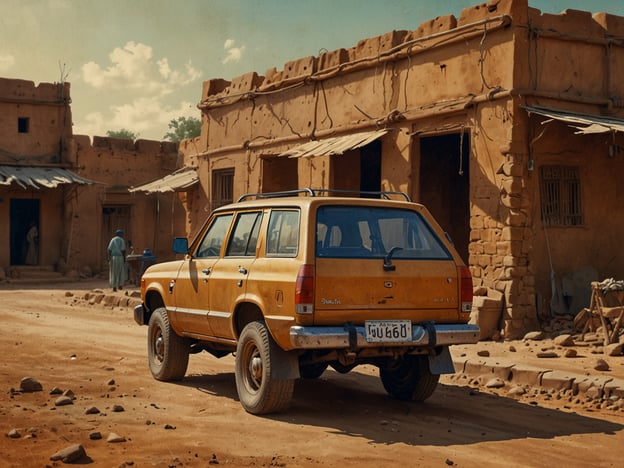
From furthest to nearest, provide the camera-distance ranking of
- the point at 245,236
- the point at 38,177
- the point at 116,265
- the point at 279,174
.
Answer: the point at 38,177 → the point at 116,265 → the point at 279,174 → the point at 245,236

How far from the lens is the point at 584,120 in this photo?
12.2 metres

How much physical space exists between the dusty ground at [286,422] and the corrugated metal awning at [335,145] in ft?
18.8

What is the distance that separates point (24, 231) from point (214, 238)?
22.4 m

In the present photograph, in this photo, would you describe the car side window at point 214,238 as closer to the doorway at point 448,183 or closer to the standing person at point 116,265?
the doorway at point 448,183

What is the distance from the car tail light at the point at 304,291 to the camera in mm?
6441

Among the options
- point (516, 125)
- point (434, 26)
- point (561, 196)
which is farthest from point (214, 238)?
point (434, 26)

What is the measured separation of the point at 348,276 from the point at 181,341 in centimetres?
268

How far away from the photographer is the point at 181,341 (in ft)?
28.4

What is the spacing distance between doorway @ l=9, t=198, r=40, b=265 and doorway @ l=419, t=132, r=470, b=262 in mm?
15319

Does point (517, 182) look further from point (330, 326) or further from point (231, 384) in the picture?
point (330, 326)

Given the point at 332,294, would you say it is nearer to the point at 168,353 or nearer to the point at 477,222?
the point at 168,353

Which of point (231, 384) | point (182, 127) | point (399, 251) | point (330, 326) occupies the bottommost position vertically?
point (231, 384)

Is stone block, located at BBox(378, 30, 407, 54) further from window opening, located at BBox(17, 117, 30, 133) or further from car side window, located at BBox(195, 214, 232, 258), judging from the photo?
window opening, located at BBox(17, 117, 30, 133)

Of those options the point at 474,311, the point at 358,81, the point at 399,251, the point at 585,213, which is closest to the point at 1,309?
the point at 358,81
